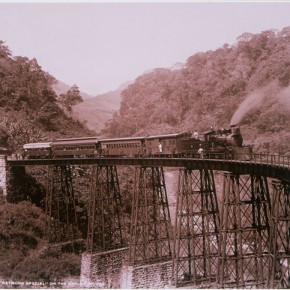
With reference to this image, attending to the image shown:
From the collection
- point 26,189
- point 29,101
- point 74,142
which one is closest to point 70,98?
point 29,101

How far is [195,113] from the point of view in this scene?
59.5 m

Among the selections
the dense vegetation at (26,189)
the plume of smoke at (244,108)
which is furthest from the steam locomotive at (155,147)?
the dense vegetation at (26,189)

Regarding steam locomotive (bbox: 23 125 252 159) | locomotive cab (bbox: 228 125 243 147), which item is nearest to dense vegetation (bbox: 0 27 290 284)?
steam locomotive (bbox: 23 125 252 159)

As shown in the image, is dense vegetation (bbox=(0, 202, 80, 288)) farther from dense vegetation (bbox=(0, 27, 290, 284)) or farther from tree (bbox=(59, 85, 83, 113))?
tree (bbox=(59, 85, 83, 113))

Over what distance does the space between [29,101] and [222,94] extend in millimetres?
21649

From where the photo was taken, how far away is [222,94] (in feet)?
193

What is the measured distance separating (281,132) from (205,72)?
62.9ft

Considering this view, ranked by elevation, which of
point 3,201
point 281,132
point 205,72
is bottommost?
point 3,201

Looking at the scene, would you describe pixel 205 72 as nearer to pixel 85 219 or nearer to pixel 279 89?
pixel 279 89

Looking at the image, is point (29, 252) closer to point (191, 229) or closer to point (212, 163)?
point (191, 229)

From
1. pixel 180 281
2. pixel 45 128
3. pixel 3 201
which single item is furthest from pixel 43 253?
pixel 45 128

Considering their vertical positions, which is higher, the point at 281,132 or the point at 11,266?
the point at 281,132

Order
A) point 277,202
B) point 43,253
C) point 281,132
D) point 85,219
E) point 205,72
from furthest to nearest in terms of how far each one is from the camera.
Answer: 1. point 205,72
2. point 281,132
3. point 85,219
4. point 43,253
5. point 277,202

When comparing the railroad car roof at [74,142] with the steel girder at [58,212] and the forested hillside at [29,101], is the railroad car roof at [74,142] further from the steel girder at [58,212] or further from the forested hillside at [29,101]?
the forested hillside at [29,101]
